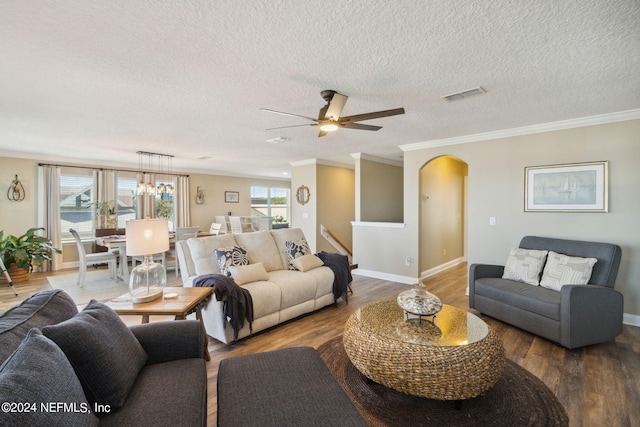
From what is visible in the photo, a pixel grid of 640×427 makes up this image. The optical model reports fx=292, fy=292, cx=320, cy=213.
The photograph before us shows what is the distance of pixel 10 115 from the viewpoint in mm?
3383

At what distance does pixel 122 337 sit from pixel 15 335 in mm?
405

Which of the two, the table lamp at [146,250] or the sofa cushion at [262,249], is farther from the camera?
the sofa cushion at [262,249]

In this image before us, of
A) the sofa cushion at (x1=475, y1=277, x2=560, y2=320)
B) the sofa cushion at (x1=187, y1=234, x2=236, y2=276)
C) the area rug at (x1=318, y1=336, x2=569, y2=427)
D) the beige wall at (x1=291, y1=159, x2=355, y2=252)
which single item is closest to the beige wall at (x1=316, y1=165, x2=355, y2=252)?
the beige wall at (x1=291, y1=159, x2=355, y2=252)

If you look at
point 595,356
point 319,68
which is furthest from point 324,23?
point 595,356

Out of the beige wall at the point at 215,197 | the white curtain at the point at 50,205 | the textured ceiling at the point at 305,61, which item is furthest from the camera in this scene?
the beige wall at the point at 215,197

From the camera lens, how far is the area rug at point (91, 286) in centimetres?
438

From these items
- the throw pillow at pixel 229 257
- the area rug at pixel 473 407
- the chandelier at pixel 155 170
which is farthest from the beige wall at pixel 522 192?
the chandelier at pixel 155 170

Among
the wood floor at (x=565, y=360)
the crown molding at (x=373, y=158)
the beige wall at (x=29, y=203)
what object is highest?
the crown molding at (x=373, y=158)

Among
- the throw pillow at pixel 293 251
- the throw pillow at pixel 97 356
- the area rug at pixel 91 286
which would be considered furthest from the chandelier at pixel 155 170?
the throw pillow at pixel 97 356

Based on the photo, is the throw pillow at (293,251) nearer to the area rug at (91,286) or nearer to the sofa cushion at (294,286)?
the sofa cushion at (294,286)

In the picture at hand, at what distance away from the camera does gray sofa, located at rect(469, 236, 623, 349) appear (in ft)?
8.80

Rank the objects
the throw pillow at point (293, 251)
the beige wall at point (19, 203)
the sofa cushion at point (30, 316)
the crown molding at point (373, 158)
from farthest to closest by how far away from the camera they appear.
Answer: the crown molding at point (373, 158) < the beige wall at point (19, 203) < the throw pillow at point (293, 251) < the sofa cushion at point (30, 316)

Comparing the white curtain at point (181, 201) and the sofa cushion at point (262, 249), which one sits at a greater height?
the white curtain at point (181, 201)

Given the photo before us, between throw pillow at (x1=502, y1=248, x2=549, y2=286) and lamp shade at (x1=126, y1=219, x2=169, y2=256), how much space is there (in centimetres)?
381
